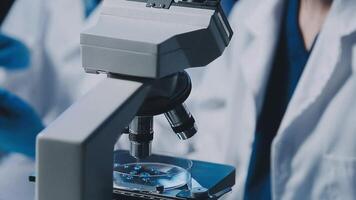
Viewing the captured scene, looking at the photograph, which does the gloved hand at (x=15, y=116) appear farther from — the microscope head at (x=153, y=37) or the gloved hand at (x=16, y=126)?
the microscope head at (x=153, y=37)

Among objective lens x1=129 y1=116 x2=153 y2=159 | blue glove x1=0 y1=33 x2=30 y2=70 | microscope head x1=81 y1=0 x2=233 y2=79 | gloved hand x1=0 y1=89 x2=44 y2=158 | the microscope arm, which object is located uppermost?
microscope head x1=81 y1=0 x2=233 y2=79

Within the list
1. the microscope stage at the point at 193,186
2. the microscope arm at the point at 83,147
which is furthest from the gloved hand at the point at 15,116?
the microscope arm at the point at 83,147

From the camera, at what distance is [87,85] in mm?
1505

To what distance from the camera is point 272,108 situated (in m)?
1.37

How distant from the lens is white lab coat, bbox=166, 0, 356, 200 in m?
1.29

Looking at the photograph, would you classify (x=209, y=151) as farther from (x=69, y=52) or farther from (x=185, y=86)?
(x=185, y=86)

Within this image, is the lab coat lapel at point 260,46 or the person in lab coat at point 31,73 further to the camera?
the person in lab coat at point 31,73

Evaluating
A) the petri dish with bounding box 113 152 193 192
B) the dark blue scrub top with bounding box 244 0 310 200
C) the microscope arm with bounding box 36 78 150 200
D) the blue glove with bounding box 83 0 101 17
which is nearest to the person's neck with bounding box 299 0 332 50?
the dark blue scrub top with bounding box 244 0 310 200

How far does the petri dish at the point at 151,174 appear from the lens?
76cm

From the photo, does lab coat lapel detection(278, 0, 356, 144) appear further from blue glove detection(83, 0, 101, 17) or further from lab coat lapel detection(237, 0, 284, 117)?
blue glove detection(83, 0, 101, 17)

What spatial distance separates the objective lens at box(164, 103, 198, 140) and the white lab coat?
0.56m

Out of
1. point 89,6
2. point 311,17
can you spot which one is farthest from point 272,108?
point 89,6

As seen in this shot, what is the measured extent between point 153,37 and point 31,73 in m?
0.96

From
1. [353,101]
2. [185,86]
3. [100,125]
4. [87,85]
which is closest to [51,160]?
[100,125]
